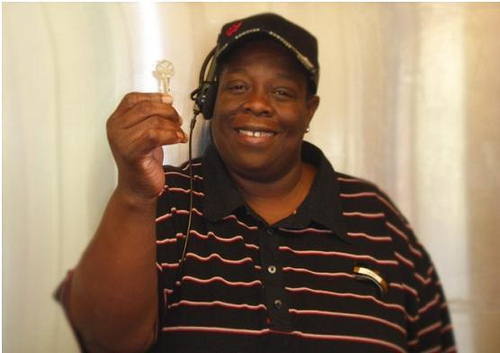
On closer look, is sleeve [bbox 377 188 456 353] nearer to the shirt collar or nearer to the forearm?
the shirt collar

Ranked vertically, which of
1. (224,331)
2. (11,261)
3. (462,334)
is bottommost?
(462,334)

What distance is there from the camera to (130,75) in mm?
1042

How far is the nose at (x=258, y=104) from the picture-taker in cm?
89

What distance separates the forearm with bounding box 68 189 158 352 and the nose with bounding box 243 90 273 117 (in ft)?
0.91

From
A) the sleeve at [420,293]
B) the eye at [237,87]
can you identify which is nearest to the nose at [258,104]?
the eye at [237,87]

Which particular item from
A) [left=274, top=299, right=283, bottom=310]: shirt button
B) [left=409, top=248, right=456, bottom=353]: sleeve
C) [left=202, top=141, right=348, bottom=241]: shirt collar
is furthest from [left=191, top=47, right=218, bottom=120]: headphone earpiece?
[left=409, top=248, right=456, bottom=353]: sleeve

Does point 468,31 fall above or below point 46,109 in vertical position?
above

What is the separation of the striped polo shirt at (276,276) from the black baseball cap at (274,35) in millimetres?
208

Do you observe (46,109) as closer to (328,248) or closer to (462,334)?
(328,248)

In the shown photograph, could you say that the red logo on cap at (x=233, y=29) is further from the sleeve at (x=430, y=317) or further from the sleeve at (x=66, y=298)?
the sleeve at (x=430, y=317)

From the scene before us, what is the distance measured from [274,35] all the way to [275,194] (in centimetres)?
31

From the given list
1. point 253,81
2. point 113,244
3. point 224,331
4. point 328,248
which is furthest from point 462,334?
point 113,244

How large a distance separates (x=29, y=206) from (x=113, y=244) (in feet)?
1.27

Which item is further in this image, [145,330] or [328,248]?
[328,248]
